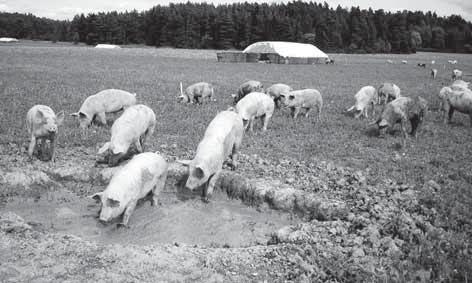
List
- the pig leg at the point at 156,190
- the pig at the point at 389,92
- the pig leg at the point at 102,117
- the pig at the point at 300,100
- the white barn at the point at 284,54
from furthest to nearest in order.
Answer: the white barn at the point at 284,54 < the pig at the point at 389,92 < the pig at the point at 300,100 < the pig leg at the point at 102,117 < the pig leg at the point at 156,190

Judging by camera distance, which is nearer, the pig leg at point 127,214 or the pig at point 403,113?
the pig leg at point 127,214

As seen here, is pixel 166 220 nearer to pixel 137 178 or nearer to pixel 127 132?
pixel 137 178

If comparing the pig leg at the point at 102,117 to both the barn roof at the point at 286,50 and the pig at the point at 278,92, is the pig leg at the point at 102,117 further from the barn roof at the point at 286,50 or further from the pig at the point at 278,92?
the barn roof at the point at 286,50

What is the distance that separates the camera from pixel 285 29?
9712 cm

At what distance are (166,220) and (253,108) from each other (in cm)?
626

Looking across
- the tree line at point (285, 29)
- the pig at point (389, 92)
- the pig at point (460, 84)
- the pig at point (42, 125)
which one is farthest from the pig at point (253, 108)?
the tree line at point (285, 29)

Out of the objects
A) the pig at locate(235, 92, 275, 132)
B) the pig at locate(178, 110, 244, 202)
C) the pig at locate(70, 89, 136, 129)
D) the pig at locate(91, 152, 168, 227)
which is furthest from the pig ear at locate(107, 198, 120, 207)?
the pig at locate(235, 92, 275, 132)

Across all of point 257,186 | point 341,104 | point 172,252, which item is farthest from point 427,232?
point 341,104

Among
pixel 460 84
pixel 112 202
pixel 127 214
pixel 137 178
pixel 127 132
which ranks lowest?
pixel 127 214

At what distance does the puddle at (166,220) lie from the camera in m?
6.70

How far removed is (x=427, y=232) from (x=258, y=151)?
16.9 ft

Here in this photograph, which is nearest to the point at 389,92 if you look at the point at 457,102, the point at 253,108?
the point at 457,102

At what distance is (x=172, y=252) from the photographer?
19.1 ft

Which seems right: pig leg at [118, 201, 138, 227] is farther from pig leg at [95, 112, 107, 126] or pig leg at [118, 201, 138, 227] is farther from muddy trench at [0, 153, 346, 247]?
pig leg at [95, 112, 107, 126]
